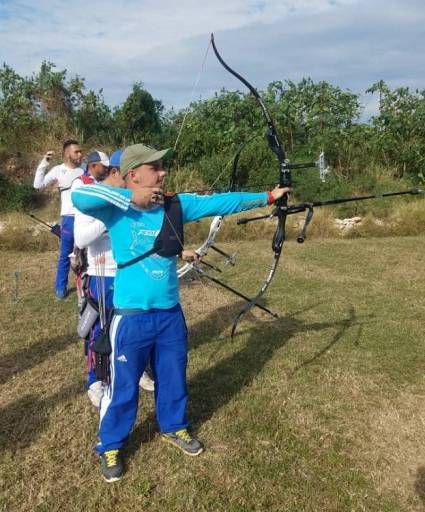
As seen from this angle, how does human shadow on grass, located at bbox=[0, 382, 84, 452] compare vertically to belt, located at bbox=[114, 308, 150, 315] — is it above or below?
below

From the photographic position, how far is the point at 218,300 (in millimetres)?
6219

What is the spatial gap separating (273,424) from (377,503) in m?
0.90

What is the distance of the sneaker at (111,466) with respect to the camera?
2.86 meters

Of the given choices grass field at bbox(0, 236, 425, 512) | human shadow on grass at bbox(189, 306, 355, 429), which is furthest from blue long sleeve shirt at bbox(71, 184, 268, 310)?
human shadow on grass at bbox(189, 306, 355, 429)

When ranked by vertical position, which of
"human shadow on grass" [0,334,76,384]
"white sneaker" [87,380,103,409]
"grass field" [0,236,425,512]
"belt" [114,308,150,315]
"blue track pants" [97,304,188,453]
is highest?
"belt" [114,308,150,315]

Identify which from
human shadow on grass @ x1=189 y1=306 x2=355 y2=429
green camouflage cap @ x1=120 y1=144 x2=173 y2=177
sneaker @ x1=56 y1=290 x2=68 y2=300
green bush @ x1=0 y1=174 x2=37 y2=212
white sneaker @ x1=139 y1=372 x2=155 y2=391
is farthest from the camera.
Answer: green bush @ x1=0 y1=174 x2=37 y2=212

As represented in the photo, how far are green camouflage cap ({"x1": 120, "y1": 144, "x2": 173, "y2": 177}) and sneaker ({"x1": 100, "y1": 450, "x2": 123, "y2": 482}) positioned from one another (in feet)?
5.50

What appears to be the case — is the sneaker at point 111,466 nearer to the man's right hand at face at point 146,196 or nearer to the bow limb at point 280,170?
the bow limb at point 280,170

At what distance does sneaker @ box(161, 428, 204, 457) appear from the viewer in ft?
10.2

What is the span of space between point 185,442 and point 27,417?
1255 millimetres

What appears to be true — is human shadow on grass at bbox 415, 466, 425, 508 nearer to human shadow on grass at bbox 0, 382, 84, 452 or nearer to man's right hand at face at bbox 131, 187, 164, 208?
man's right hand at face at bbox 131, 187, 164, 208

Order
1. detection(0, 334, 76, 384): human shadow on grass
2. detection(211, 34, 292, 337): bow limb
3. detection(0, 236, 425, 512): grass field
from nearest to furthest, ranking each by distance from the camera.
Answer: detection(0, 236, 425, 512): grass field
detection(211, 34, 292, 337): bow limb
detection(0, 334, 76, 384): human shadow on grass

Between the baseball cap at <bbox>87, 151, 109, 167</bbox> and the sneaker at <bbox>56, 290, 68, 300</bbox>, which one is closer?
the baseball cap at <bbox>87, 151, 109, 167</bbox>

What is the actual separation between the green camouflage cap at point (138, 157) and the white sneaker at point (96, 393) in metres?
1.71
